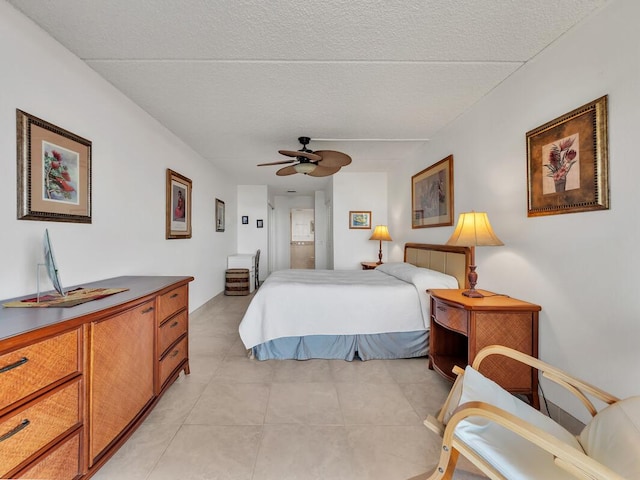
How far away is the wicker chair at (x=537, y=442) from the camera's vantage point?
0.85 meters

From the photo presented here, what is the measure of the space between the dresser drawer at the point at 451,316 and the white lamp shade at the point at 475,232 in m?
0.50

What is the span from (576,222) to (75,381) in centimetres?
271

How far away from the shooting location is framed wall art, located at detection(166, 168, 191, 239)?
3.19 meters

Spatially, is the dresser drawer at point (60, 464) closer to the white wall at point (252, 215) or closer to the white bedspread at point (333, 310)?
the white bedspread at point (333, 310)

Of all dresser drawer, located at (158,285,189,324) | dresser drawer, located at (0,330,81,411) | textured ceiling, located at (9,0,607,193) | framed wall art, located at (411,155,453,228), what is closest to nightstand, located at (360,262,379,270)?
framed wall art, located at (411,155,453,228)

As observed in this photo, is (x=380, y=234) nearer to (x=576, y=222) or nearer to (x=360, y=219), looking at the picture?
(x=360, y=219)

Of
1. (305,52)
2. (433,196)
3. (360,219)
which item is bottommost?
(360,219)

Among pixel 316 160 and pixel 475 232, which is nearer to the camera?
pixel 475 232

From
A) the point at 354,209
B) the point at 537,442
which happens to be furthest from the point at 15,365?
the point at 354,209

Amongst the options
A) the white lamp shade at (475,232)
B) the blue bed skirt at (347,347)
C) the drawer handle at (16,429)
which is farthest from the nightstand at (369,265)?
the drawer handle at (16,429)

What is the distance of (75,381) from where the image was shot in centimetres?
119

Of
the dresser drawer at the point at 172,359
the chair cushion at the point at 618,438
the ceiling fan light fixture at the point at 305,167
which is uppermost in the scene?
the ceiling fan light fixture at the point at 305,167

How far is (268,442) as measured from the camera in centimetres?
161

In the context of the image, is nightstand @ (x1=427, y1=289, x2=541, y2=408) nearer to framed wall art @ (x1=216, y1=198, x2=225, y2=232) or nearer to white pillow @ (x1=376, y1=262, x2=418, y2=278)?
white pillow @ (x1=376, y1=262, x2=418, y2=278)
